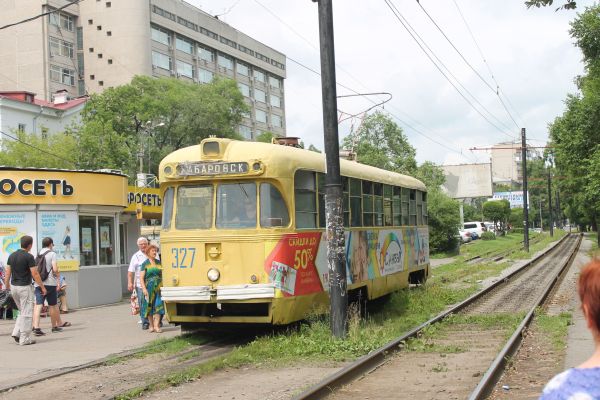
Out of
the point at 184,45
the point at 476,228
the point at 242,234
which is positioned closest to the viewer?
the point at 242,234

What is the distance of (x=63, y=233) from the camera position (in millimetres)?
17562

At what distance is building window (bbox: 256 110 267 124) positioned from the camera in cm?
9191

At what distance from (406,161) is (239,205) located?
166ft

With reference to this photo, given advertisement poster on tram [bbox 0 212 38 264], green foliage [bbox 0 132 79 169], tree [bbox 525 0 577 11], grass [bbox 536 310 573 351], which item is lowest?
grass [bbox 536 310 573 351]

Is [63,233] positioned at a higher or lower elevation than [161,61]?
lower

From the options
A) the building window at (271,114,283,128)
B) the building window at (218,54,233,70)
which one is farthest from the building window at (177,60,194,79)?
the building window at (271,114,283,128)

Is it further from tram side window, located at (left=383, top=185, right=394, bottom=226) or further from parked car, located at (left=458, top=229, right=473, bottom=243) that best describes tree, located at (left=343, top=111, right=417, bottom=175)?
tram side window, located at (left=383, top=185, right=394, bottom=226)

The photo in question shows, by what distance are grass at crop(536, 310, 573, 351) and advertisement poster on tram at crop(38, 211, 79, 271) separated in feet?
35.7

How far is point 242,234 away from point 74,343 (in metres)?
3.52

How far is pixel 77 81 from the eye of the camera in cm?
7425

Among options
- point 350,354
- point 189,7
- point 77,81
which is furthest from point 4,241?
point 189,7

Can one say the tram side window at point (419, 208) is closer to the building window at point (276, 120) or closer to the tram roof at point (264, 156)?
the tram roof at point (264, 156)

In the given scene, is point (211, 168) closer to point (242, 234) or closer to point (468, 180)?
point (242, 234)

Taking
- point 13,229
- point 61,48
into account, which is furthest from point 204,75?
point 13,229
